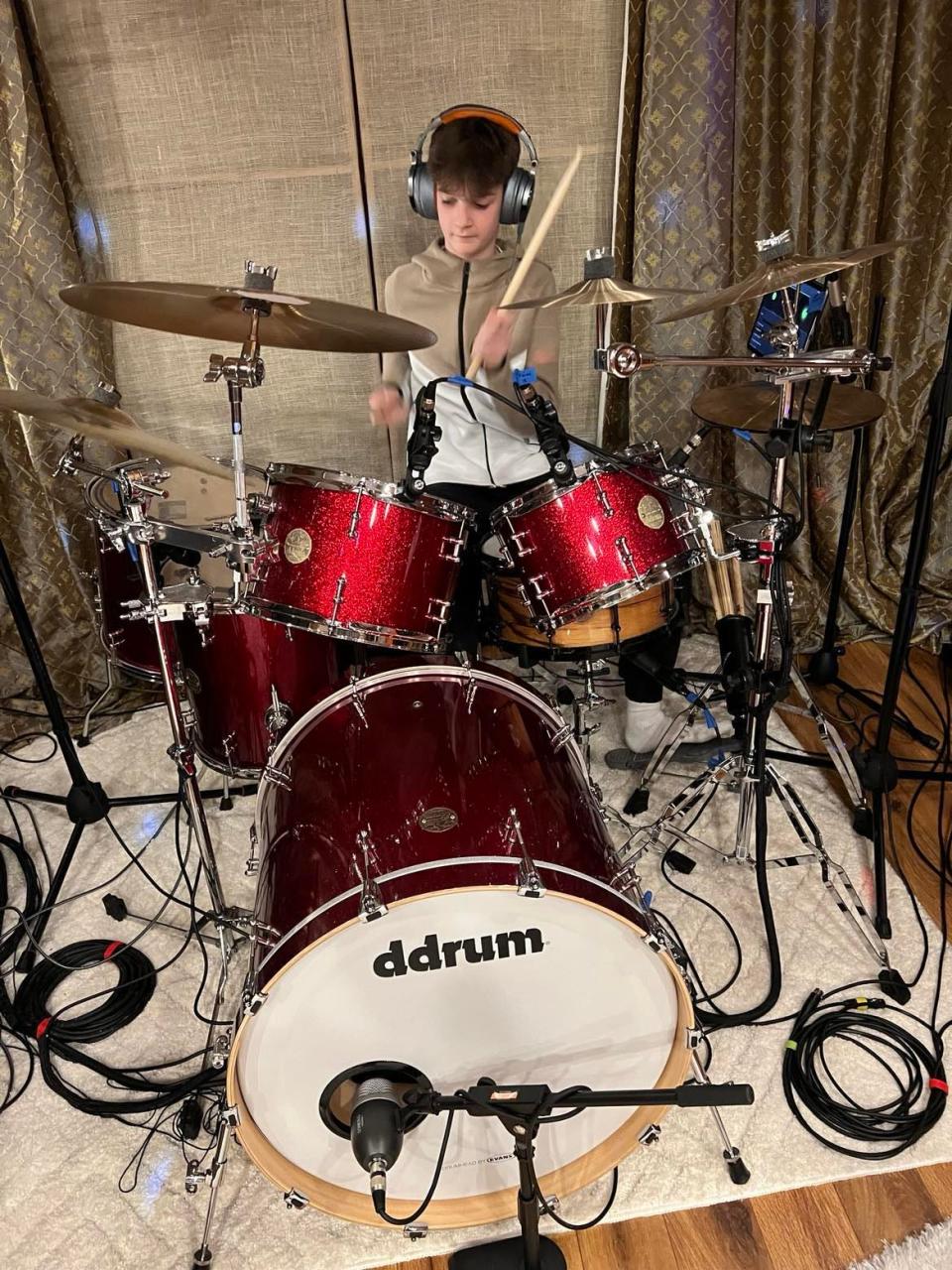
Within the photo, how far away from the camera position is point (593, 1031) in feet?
3.79

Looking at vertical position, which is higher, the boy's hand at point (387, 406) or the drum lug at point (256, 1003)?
the boy's hand at point (387, 406)

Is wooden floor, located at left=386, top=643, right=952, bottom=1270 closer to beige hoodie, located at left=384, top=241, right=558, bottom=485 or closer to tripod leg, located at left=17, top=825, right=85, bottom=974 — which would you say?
tripod leg, located at left=17, top=825, right=85, bottom=974

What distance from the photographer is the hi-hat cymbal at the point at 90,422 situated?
1.21m

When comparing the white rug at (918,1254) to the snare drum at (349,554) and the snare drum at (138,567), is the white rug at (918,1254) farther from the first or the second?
the snare drum at (138,567)

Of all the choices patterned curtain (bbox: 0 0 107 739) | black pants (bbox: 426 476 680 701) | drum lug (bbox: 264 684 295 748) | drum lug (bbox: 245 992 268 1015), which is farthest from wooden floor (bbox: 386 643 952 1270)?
patterned curtain (bbox: 0 0 107 739)

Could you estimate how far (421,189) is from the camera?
1.78 metres

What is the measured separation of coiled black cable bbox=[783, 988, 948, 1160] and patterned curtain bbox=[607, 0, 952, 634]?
1310 mm

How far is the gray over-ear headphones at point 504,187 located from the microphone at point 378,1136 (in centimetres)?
160

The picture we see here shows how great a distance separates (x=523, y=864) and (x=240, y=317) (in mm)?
844

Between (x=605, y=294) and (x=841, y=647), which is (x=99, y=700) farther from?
(x=841, y=647)

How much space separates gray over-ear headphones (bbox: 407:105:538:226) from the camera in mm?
1734

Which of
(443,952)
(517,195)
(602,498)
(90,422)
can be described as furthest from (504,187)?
(443,952)

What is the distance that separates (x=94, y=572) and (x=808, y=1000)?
74.8 inches

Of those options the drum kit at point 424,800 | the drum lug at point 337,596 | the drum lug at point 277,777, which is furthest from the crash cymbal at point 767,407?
the drum lug at point 277,777
